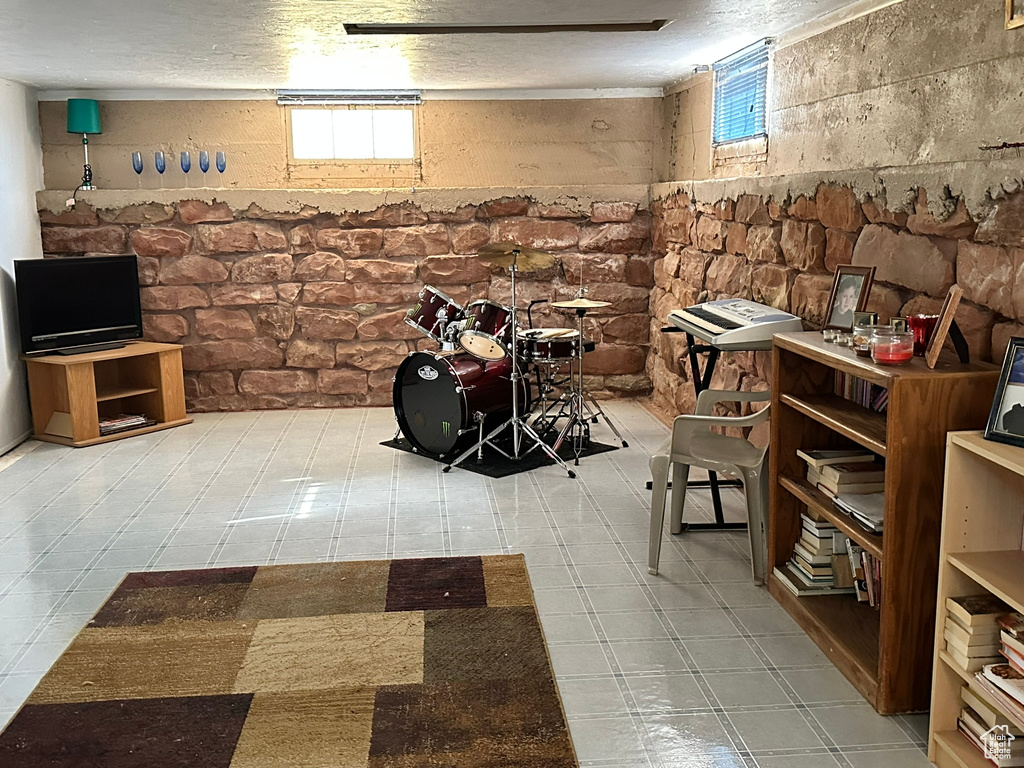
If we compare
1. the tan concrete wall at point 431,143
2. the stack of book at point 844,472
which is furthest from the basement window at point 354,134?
the stack of book at point 844,472

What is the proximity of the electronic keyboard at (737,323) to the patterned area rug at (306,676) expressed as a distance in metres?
1.16

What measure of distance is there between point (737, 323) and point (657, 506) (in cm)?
84

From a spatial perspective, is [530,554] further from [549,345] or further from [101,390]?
[101,390]

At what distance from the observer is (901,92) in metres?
3.12

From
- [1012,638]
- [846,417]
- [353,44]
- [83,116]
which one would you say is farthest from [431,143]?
[1012,638]

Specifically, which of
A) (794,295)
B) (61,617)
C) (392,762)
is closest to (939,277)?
(794,295)

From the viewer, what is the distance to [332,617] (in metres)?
3.07

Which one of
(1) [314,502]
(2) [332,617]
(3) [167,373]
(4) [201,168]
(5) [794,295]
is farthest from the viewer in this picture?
(4) [201,168]

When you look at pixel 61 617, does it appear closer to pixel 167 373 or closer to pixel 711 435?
pixel 711 435

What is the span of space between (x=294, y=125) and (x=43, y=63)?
174cm

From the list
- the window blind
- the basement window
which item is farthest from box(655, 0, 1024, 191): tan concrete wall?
the basement window

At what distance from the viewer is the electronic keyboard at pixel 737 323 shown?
356cm

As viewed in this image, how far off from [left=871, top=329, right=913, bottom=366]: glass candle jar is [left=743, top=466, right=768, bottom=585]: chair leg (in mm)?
915

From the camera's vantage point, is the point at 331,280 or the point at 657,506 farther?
the point at 331,280
